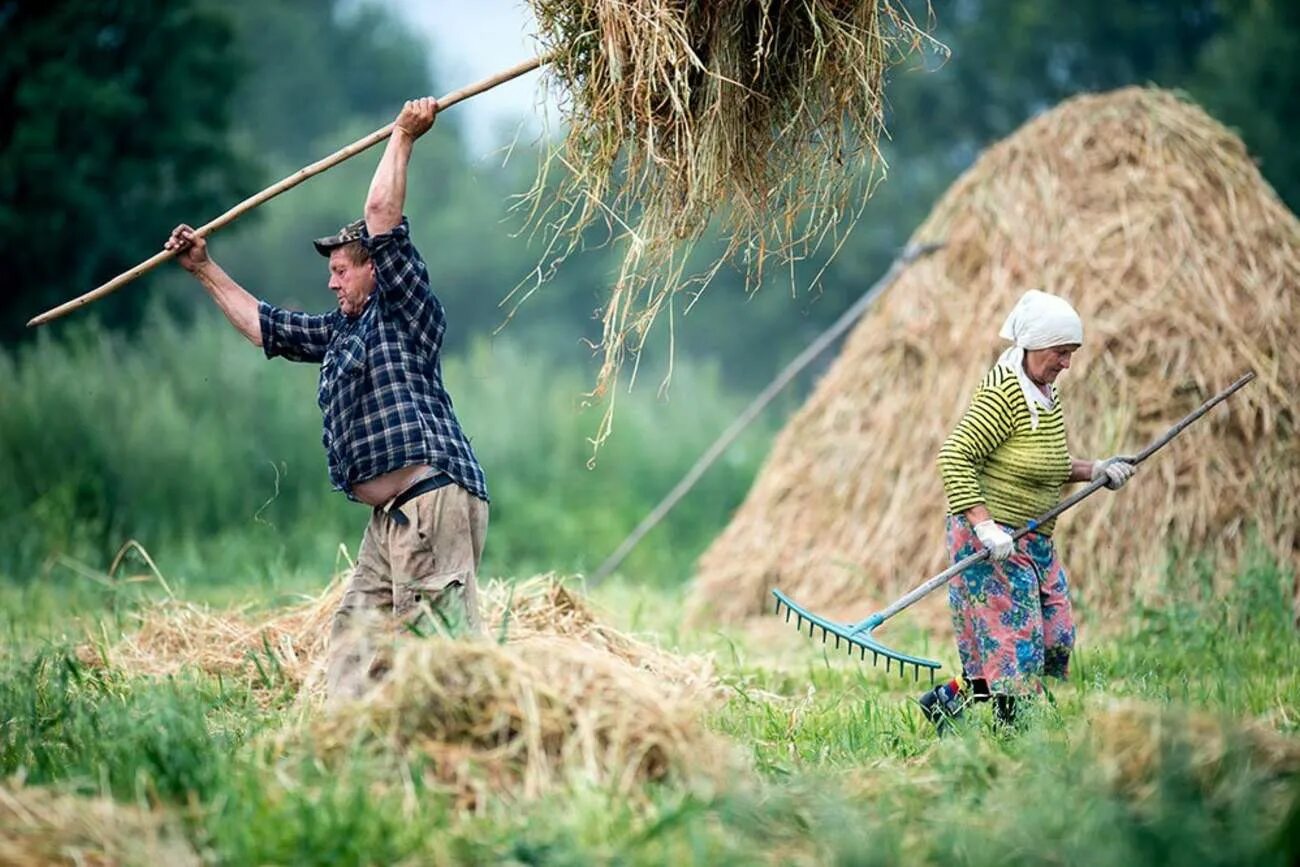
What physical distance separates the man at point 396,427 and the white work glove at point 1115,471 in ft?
7.11

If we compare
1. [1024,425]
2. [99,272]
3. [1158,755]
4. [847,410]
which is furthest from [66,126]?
[1158,755]

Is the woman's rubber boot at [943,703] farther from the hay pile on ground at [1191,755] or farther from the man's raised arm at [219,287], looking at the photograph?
the man's raised arm at [219,287]

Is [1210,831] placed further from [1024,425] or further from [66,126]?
[66,126]

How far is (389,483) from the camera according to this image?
507 cm

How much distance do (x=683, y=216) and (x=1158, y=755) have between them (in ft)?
8.47

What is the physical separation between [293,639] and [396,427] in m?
1.70

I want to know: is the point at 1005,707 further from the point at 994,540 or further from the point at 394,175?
the point at 394,175

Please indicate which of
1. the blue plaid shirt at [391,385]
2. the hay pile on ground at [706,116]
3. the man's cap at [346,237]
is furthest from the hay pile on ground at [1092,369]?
the man's cap at [346,237]

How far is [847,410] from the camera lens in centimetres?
909

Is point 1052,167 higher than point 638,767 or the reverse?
higher

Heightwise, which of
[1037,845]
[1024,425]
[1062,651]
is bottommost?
[1037,845]

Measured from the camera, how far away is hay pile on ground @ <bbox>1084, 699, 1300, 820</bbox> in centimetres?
352

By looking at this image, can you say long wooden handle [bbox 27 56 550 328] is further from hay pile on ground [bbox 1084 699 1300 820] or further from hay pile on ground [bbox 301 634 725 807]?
hay pile on ground [bbox 1084 699 1300 820]

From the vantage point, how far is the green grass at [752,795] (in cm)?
335
